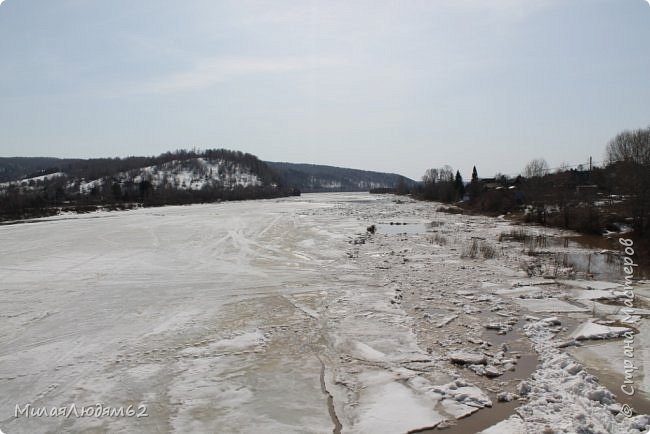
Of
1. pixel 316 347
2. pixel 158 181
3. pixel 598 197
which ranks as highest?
pixel 158 181

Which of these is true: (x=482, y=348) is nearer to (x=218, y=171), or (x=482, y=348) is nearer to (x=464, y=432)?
(x=464, y=432)

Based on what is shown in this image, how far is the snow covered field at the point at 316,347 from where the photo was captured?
19.1 ft

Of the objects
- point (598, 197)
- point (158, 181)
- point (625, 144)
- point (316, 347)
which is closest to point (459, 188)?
point (625, 144)

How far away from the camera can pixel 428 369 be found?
7.26 m

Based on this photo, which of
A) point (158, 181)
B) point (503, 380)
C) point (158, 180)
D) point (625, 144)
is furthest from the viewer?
point (158, 180)

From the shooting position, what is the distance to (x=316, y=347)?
27.3 feet

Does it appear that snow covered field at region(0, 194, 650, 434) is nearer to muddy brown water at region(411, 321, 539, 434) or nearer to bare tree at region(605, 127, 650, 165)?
muddy brown water at region(411, 321, 539, 434)

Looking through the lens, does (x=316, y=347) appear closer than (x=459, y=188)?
Yes

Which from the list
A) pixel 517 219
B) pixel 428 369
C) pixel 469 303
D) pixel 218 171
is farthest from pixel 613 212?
pixel 218 171

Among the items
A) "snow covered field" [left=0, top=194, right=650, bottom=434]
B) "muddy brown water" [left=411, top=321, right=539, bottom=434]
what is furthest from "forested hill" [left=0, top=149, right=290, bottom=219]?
"muddy brown water" [left=411, top=321, right=539, bottom=434]

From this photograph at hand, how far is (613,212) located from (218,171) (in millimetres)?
157048

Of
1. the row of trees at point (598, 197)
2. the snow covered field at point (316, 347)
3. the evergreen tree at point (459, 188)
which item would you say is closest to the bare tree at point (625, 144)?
the row of trees at point (598, 197)

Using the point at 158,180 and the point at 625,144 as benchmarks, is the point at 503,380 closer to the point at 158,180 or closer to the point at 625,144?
the point at 625,144

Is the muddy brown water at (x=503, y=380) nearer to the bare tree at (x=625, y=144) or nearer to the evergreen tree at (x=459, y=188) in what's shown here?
the bare tree at (x=625, y=144)
